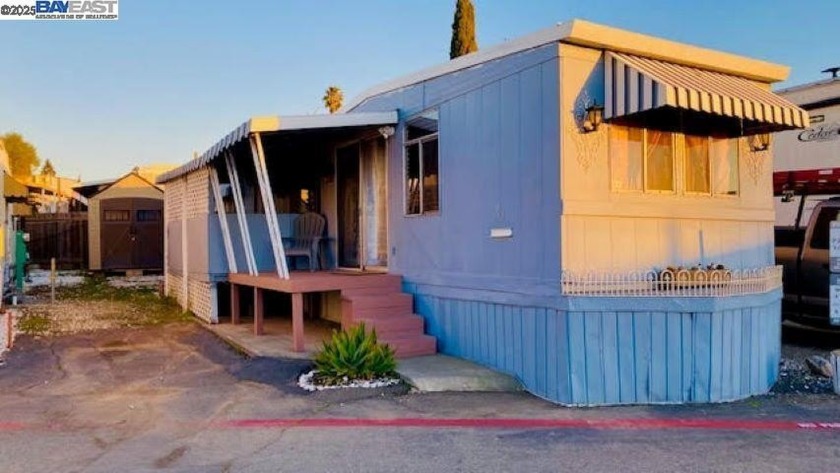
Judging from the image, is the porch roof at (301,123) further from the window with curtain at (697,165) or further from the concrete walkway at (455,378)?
the window with curtain at (697,165)

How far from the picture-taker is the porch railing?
251 inches

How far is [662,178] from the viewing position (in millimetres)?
7301

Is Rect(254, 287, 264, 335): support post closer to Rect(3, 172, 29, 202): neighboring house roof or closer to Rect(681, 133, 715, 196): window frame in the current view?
Rect(681, 133, 715, 196): window frame

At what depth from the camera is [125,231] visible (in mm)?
22016

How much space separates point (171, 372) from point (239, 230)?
13.0 ft

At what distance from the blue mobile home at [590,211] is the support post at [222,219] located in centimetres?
235

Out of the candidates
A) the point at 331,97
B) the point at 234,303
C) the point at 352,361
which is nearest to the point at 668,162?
the point at 352,361

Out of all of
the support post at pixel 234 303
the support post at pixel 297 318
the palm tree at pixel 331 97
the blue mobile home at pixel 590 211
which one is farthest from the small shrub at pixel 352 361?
the palm tree at pixel 331 97

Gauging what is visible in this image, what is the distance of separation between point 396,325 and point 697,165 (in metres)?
4.03

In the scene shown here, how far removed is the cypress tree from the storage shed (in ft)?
36.5

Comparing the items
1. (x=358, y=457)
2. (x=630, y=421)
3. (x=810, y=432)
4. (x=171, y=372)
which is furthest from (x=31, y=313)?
(x=810, y=432)

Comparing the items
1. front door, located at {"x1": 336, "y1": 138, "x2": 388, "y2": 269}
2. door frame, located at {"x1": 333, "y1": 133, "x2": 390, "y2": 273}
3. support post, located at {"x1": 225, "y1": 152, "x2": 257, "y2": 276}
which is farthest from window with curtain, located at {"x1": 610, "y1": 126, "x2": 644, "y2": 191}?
support post, located at {"x1": 225, "y1": 152, "x2": 257, "y2": 276}

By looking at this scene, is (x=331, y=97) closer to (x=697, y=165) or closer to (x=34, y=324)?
(x=34, y=324)

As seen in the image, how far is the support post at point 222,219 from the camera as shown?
11.0 meters
